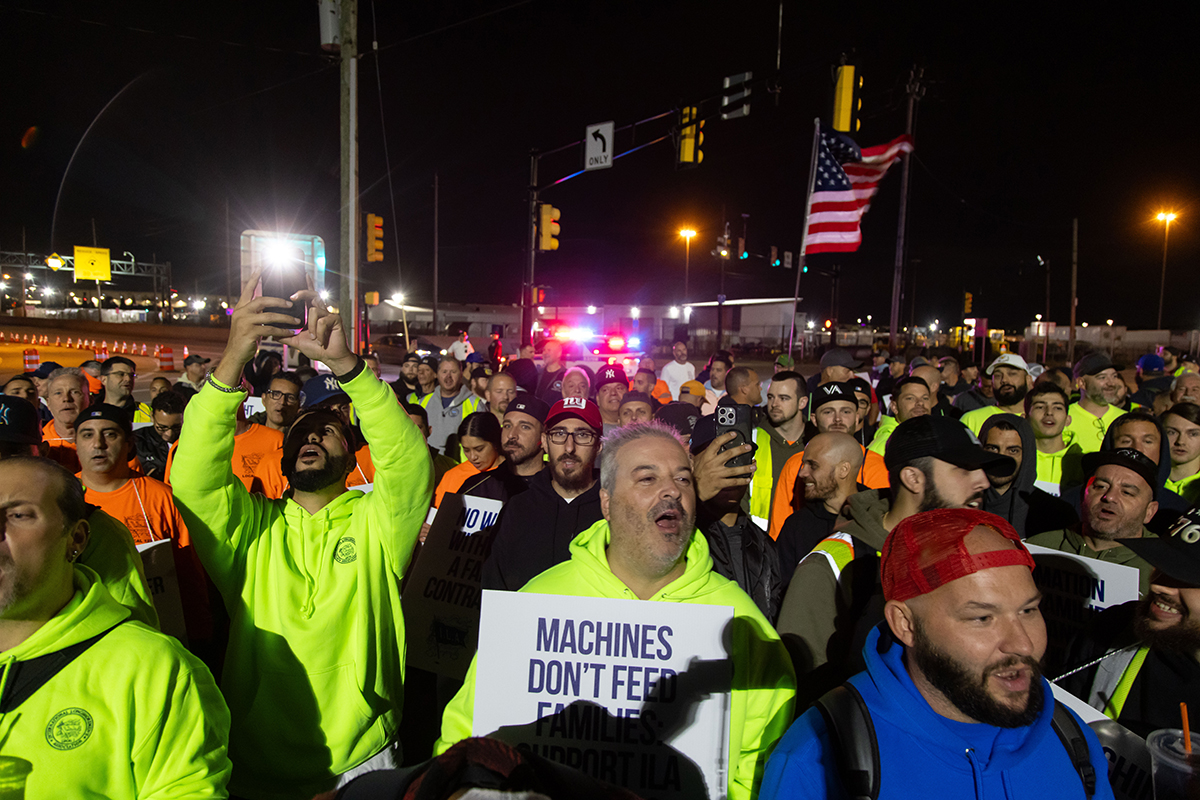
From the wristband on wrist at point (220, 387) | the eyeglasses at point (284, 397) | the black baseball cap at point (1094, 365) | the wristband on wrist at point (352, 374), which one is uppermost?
the black baseball cap at point (1094, 365)

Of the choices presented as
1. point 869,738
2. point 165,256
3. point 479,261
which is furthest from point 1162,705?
point 165,256

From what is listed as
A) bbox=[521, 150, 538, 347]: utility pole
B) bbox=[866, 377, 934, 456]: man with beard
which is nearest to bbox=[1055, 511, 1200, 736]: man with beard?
bbox=[866, 377, 934, 456]: man with beard

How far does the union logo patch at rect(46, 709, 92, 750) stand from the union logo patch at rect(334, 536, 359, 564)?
Answer: 1.25 metres

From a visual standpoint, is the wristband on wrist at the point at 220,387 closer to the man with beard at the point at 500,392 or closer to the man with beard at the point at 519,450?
the man with beard at the point at 519,450

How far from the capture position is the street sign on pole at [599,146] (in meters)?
14.1

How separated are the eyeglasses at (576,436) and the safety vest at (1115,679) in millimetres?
2780

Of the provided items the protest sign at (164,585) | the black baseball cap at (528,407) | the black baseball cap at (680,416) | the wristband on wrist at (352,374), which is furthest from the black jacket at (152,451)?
the black baseball cap at (680,416)

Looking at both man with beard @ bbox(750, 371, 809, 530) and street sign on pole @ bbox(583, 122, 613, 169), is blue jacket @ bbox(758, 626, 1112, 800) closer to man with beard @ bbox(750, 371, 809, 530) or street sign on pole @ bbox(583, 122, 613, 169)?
man with beard @ bbox(750, 371, 809, 530)

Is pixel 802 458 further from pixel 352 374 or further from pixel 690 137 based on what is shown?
pixel 690 137

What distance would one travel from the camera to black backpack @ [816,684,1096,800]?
1.79 metres

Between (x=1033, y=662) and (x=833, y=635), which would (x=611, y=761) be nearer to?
(x=833, y=635)

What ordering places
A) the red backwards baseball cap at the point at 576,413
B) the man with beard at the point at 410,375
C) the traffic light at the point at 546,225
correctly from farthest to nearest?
the traffic light at the point at 546,225, the man with beard at the point at 410,375, the red backwards baseball cap at the point at 576,413

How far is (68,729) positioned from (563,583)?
4.93 feet

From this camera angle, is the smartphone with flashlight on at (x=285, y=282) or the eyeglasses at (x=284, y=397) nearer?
the smartphone with flashlight on at (x=285, y=282)
